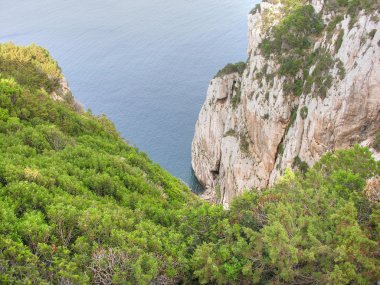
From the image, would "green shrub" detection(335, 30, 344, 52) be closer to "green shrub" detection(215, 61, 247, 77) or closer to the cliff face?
the cliff face

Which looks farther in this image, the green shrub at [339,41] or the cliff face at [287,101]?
the green shrub at [339,41]

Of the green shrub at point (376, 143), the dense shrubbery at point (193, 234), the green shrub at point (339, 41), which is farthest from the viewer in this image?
the green shrub at point (339, 41)

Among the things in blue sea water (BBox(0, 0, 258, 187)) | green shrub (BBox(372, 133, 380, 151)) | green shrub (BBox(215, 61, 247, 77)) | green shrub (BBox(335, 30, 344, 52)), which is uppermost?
blue sea water (BBox(0, 0, 258, 187))

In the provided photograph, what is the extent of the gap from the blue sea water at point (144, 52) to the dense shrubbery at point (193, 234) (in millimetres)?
54050

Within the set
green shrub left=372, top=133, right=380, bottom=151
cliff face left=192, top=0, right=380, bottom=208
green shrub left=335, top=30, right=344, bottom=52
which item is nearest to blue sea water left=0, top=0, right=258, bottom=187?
cliff face left=192, top=0, right=380, bottom=208

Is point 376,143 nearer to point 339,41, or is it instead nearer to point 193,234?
point 339,41

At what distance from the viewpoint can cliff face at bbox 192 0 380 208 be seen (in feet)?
123

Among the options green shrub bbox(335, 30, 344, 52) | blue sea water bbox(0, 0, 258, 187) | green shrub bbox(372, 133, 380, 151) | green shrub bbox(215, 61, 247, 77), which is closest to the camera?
green shrub bbox(372, 133, 380, 151)

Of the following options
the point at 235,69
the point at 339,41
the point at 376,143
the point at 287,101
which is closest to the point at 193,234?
the point at 376,143

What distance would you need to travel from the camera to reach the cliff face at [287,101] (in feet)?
123

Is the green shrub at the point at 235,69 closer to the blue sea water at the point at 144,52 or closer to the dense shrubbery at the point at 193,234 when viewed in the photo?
the blue sea water at the point at 144,52

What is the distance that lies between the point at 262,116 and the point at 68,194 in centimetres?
3684

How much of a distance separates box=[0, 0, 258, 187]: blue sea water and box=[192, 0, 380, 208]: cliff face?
39.2 feet

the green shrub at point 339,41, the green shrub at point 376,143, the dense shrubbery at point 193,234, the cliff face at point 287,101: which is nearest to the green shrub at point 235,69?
the cliff face at point 287,101
